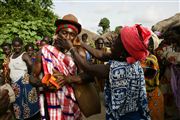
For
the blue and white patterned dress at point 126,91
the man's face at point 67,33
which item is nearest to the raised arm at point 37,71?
the man's face at point 67,33

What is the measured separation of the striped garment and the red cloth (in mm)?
712

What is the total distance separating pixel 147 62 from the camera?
4.28 metres

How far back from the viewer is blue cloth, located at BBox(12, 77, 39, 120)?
564 centimetres

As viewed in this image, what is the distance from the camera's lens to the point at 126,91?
9.77ft

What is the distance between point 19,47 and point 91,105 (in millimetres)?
2836

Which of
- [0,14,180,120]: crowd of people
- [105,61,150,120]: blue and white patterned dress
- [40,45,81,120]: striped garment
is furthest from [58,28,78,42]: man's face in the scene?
[105,61,150,120]: blue and white patterned dress

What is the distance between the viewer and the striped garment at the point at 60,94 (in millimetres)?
3340

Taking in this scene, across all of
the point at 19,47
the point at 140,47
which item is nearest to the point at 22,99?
the point at 19,47

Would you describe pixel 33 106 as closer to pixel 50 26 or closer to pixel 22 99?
pixel 22 99

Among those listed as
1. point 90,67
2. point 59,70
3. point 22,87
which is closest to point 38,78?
point 59,70

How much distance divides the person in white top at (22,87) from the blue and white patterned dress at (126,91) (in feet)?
9.13

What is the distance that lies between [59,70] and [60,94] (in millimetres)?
247

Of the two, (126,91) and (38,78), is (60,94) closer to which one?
(38,78)

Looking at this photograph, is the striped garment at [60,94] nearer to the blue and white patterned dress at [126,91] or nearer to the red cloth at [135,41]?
the blue and white patterned dress at [126,91]
